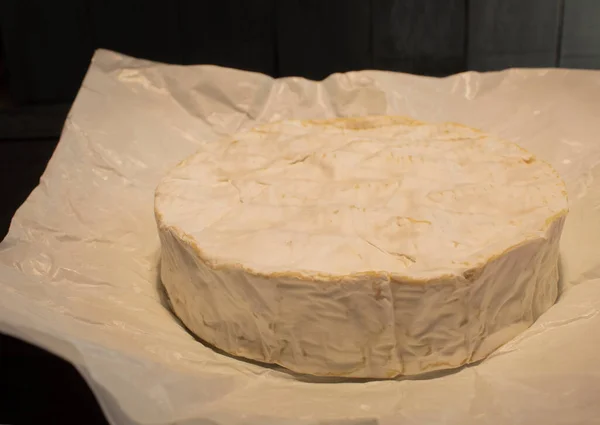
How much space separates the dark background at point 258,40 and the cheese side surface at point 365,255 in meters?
0.42

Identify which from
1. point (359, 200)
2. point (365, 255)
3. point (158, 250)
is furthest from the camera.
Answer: point (158, 250)

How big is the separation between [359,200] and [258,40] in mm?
604

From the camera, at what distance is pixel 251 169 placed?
3.33 feet

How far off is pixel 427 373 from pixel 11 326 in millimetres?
471

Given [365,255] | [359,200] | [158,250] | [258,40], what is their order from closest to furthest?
1. [365,255]
2. [359,200]
3. [158,250]
4. [258,40]

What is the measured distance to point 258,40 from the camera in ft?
4.43

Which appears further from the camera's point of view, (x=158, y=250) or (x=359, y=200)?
(x=158, y=250)

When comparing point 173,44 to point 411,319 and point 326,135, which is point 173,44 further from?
point 411,319

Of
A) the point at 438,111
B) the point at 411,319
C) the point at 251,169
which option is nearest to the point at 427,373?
the point at 411,319

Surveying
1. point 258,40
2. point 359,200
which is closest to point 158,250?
point 359,200

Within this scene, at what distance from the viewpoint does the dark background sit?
1.29 metres

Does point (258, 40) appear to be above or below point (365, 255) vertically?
above

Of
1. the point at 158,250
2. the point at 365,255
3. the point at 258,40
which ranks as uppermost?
the point at 258,40

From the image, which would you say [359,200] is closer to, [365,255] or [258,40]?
[365,255]
